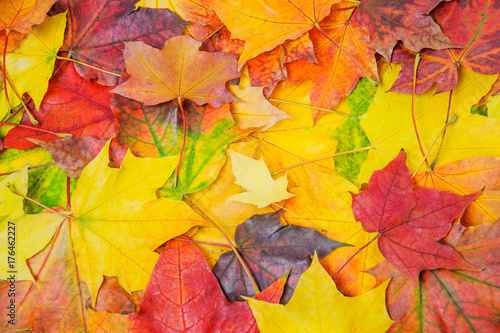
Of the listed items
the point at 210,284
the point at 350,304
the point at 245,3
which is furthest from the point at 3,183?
the point at 350,304

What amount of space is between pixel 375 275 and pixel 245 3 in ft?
2.46

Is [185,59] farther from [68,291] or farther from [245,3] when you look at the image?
[68,291]

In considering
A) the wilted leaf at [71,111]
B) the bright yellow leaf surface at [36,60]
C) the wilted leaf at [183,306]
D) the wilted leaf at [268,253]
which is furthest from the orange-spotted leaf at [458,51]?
the bright yellow leaf surface at [36,60]

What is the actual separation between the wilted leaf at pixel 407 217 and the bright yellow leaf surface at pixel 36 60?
934 millimetres

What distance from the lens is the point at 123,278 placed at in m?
0.84

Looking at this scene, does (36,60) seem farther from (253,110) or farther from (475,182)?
(475,182)

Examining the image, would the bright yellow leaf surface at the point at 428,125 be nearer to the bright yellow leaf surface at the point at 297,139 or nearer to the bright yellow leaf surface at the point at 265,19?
the bright yellow leaf surface at the point at 297,139

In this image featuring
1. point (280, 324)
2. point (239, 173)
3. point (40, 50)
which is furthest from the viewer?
point (40, 50)

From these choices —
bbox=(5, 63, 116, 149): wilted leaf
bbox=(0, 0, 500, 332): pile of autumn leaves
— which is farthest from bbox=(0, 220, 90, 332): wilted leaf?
bbox=(5, 63, 116, 149): wilted leaf

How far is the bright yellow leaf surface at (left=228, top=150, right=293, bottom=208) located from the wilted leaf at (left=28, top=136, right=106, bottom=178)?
0.38 metres

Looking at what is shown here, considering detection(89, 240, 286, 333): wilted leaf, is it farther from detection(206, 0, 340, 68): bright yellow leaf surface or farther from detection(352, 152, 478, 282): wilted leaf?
detection(206, 0, 340, 68): bright yellow leaf surface

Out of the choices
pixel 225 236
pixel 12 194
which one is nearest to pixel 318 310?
pixel 225 236

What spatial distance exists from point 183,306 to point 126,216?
10.4 inches

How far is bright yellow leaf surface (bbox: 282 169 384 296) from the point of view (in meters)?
0.82
